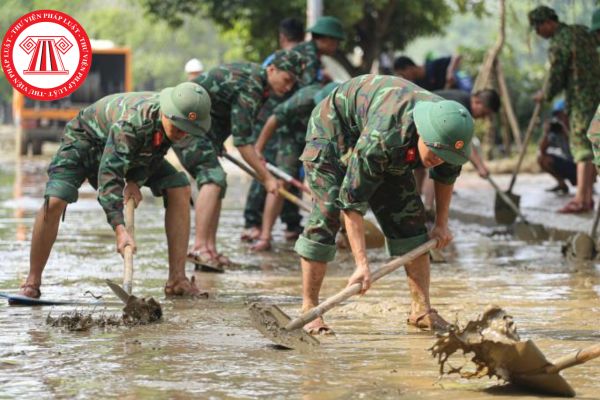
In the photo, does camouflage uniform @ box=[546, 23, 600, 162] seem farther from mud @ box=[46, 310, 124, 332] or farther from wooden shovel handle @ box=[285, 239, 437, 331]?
mud @ box=[46, 310, 124, 332]

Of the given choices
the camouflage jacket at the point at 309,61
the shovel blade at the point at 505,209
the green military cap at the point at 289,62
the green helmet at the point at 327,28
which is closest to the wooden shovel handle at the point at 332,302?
the green military cap at the point at 289,62

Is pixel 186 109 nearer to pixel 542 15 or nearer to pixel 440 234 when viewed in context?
pixel 440 234

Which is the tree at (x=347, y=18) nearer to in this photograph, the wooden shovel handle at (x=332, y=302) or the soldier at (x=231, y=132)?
the soldier at (x=231, y=132)

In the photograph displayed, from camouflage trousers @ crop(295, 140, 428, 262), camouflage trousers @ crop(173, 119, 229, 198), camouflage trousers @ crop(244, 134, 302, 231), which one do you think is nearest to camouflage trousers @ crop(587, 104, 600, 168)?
camouflage trousers @ crop(295, 140, 428, 262)

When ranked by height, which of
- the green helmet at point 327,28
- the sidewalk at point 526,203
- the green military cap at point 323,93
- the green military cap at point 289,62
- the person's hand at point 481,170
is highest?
the green helmet at point 327,28

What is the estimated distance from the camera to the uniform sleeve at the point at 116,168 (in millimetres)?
7438

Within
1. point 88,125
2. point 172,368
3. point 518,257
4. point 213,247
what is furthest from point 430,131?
point 518,257

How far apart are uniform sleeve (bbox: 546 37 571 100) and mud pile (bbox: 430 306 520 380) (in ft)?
23.4

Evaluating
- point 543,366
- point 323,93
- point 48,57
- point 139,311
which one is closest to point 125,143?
point 139,311

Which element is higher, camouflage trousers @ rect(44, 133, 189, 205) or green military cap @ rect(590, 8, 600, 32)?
green military cap @ rect(590, 8, 600, 32)

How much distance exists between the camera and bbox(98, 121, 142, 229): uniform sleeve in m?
7.44

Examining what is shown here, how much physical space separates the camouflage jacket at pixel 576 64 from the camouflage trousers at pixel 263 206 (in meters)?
2.58

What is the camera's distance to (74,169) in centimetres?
801

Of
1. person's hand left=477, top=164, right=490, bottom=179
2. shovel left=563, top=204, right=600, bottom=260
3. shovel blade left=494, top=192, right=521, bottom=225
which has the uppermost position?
person's hand left=477, top=164, right=490, bottom=179
